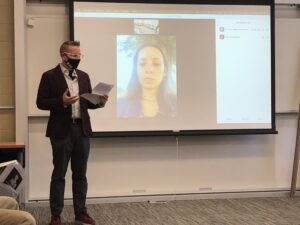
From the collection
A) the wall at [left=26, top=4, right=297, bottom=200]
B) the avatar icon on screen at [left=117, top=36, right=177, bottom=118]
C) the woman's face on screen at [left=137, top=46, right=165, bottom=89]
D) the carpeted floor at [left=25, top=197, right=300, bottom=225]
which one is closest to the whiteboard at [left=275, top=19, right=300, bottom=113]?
the wall at [left=26, top=4, right=297, bottom=200]

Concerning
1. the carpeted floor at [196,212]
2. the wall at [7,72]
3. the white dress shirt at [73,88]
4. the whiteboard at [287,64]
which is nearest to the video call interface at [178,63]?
the whiteboard at [287,64]

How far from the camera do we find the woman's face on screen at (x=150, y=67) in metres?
4.87

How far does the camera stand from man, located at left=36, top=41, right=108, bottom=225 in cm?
358

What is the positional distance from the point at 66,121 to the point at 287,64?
9.36 feet

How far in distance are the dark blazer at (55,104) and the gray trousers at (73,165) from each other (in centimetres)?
5

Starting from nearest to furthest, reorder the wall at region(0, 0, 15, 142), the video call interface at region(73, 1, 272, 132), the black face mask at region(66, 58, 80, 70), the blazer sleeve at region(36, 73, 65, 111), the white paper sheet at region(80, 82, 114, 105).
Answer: the white paper sheet at region(80, 82, 114, 105), the blazer sleeve at region(36, 73, 65, 111), the black face mask at region(66, 58, 80, 70), the wall at region(0, 0, 15, 142), the video call interface at region(73, 1, 272, 132)

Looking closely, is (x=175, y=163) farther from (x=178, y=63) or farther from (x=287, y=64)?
(x=287, y=64)

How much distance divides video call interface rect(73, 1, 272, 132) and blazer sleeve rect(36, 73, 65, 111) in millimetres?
1127

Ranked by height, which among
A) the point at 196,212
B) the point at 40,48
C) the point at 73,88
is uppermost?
the point at 40,48

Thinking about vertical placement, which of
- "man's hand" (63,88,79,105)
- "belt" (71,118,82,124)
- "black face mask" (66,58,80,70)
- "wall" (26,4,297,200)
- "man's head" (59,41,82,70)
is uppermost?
"man's head" (59,41,82,70)

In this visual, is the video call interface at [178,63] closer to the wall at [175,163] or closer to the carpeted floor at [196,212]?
the wall at [175,163]

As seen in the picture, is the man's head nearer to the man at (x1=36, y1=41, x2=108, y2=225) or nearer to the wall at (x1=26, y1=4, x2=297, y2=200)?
the man at (x1=36, y1=41, x2=108, y2=225)

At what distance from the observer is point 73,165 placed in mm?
3730

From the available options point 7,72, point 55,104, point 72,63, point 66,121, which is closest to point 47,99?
point 55,104
